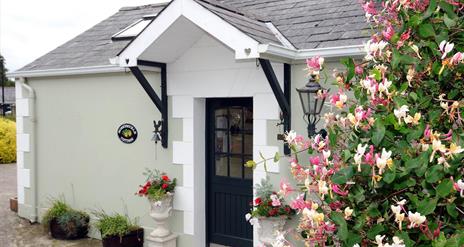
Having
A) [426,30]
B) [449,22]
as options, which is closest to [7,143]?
[426,30]

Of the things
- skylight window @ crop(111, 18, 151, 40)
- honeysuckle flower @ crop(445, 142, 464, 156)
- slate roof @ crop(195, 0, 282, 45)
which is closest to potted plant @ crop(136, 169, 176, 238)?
slate roof @ crop(195, 0, 282, 45)

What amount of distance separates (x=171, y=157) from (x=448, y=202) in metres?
5.17

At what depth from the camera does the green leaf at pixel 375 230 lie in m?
2.17

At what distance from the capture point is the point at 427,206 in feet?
6.68

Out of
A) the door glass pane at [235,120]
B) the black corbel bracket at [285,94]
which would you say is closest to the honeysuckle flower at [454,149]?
the black corbel bracket at [285,94]

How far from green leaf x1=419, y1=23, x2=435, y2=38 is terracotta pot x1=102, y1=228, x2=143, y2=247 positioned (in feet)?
18.5

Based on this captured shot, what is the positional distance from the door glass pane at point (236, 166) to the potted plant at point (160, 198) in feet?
3.05

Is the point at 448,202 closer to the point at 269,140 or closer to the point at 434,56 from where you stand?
the point at 434,56

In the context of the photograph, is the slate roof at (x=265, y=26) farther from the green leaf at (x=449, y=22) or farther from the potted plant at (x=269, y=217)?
the potted plant at (x=269, y=217)

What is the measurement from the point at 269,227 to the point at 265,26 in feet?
8.85

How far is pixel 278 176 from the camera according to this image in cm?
588

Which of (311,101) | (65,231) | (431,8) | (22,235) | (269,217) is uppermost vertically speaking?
(431,8)

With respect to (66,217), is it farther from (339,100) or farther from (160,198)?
(339,100)

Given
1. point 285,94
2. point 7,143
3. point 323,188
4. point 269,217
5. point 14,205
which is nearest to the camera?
point 323,188
